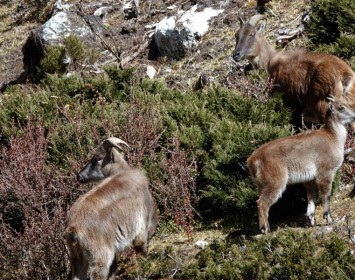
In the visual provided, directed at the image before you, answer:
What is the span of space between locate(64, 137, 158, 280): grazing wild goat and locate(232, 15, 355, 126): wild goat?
3334mm

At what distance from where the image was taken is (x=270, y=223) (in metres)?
10.4

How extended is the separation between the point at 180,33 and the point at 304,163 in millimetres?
8159

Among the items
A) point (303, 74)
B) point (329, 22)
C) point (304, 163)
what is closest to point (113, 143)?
point (304, 163)

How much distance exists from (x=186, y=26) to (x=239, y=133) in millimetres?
6401

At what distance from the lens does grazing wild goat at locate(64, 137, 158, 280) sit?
8.60 m

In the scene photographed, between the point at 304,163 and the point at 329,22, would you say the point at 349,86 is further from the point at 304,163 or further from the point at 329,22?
the point at 329,22

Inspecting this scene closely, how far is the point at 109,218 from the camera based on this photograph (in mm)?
8898

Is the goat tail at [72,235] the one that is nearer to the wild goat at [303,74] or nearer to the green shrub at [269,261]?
the green shrub at [269,261]

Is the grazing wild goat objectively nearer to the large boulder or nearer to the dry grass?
the large boulder

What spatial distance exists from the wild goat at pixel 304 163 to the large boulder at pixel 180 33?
7510mm

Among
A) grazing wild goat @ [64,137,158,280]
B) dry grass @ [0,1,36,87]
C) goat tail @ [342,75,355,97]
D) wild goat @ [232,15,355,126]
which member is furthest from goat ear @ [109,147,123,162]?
dry grass @ [0,1,36,87]

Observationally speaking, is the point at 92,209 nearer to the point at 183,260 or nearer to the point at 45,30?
the point at 183,260

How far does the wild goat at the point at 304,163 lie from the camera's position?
928 centimetres

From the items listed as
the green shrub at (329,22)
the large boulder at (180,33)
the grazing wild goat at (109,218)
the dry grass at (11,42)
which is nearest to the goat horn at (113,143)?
the grazing wild goat at (109,218)
